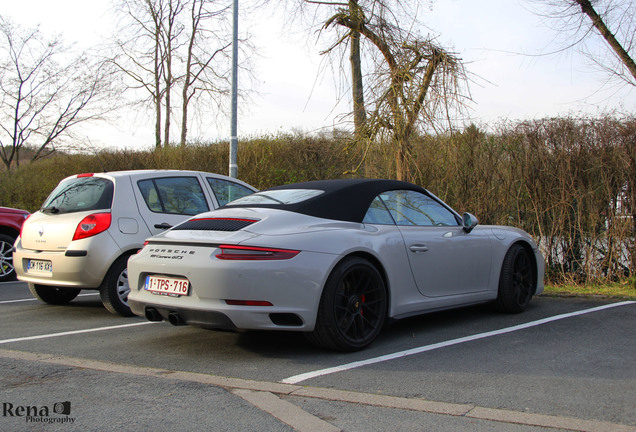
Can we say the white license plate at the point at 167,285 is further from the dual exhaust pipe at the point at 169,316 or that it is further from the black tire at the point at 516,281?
the black tire at the point at 516,281

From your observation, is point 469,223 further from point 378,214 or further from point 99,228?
point 99,228

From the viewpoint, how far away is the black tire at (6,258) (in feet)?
35.4

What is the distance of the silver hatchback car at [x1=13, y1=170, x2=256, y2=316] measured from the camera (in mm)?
6742

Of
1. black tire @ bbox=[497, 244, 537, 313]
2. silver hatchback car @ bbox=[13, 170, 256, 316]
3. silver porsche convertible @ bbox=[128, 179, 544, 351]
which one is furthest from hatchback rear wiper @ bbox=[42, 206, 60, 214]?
black tire @ bbox=[497, 244, 537, 313]

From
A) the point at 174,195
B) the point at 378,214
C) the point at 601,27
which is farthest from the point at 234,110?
the point at 378,214

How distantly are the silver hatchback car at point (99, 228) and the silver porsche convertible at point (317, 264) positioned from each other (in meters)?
1.63

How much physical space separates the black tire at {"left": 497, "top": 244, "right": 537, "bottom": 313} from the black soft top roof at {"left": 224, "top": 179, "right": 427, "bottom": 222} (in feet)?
5.54

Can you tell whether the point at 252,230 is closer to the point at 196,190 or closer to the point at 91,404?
the point at 91,404

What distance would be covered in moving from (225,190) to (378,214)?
121 inches

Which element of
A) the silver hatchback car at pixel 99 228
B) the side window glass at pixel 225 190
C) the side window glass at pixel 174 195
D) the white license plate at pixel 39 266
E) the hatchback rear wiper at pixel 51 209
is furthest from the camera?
the side window glass at pixel 225 190

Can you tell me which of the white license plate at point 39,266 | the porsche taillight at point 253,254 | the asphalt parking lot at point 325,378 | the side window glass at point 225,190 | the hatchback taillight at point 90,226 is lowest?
the asphalt parking lot at point 325,378

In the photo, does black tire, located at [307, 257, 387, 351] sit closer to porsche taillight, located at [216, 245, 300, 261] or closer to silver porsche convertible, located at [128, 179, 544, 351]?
silver porsche convertible, located at [128, 179, 544, 351]

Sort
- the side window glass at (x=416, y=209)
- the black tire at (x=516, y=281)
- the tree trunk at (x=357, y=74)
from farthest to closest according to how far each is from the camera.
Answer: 1. the tree trunk at (x=357, y=74)
2. the black tire at (x=516, y=281)
3. the side window glass at (x=416, y=209)

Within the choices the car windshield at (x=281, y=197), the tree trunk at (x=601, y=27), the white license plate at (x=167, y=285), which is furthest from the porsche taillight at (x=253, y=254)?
the tree trunk at (x=601, y=27)
